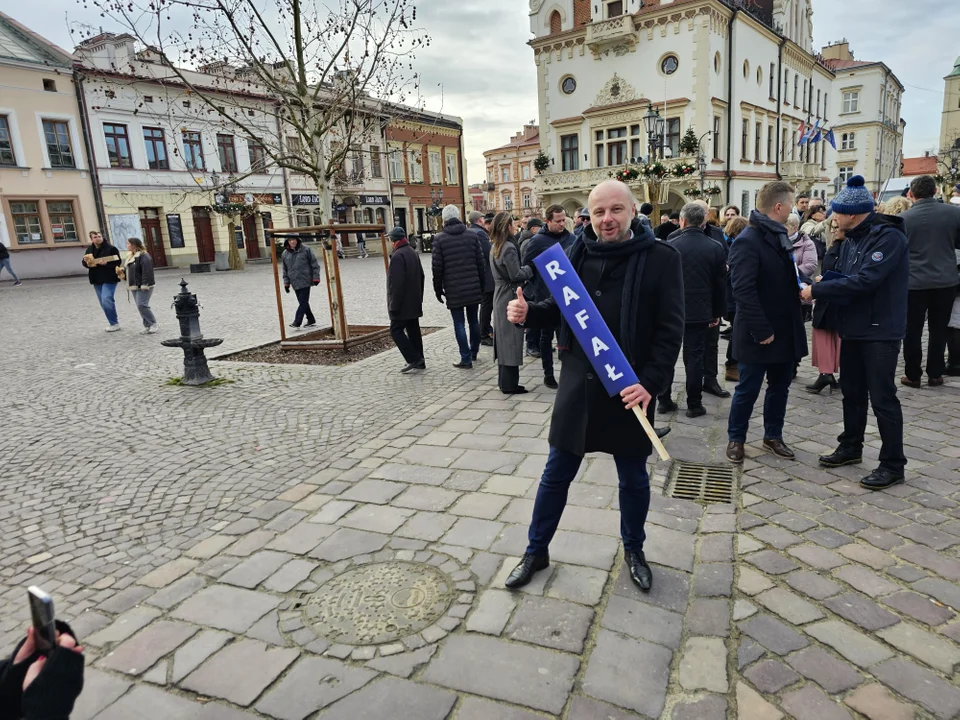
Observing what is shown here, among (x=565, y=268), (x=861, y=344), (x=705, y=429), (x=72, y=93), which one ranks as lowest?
(x=705, y=429)

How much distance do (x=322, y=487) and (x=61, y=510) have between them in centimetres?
179

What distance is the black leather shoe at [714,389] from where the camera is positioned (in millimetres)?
6379

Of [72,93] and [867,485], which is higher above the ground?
[72,93]

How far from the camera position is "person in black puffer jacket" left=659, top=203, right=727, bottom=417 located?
5.75 meters

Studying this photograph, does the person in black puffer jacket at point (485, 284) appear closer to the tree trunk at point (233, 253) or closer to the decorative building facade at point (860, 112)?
the tree trunk at point (233, 253)

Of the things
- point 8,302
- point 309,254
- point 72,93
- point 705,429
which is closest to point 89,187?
point 72,93

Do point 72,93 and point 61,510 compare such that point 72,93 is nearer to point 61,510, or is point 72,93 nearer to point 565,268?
point 61,510

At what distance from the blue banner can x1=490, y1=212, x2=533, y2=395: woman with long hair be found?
3.63 m

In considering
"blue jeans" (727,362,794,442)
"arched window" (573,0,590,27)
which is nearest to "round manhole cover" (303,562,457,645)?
"blue jeans" (727,362,794,442)

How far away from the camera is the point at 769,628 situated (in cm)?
274

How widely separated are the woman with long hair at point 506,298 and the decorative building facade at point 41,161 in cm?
2746

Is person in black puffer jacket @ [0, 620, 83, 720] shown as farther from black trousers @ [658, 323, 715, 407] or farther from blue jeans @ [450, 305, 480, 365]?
blue jeans @ [450, 305, 480, 365]

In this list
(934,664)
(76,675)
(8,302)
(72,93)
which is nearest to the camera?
(76,675)

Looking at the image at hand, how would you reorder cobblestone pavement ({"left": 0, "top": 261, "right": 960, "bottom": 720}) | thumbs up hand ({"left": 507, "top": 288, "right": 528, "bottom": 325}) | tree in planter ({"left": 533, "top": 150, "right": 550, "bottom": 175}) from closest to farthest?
1. cobblestone pavement ({"left": 0, "top": 261, "right": 960, "bottom": 720})
2. thumbs up hand ({"left": 507, "top": 288, "right": 528, "bottom": 325})
3. tree in planter ({"left": 533, "top": 150, "right": 550, "bottom": 175})
